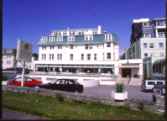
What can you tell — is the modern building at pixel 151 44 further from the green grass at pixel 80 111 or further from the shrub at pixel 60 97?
the green grass at pixel 80 111

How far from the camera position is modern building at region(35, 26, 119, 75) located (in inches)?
2630

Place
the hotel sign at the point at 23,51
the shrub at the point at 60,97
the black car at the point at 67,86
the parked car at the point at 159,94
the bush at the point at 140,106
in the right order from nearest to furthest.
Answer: the bush at the point at 140,106 → the parked car at the point at 159,94 → the shrub at the point at 60,97 → the hotel sign at the point at 23,51 → the black car at the point at 67,86

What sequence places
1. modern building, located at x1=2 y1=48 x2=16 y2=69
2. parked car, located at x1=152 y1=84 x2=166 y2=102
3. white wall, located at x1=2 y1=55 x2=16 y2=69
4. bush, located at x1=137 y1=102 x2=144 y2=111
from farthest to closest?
white wall, located at x1=2 y1=55 x2=16 y2=69
modern building, located at x1=2 y1=48 x2=16 y2=69
parked car, located at x1=152 y1=84 x2=166 y2=102
bush, located at x1=137 y1=102 x2=144 y2=111

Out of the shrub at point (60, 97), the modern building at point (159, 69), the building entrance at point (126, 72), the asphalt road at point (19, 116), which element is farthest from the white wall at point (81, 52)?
the asphalt road at point (19, 116)

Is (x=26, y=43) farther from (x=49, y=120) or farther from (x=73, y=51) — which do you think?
(x=73, y=51)

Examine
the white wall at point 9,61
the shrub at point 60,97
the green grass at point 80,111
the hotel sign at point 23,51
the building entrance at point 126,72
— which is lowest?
the green grass at point 80,111

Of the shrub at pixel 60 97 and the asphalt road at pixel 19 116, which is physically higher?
the shrub at pixel 60 97

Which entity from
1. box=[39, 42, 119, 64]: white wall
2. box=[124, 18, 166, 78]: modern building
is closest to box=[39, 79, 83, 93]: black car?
box=[124, 18, 166, 78]: modern building

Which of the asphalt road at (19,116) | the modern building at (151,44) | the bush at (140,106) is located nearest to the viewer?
the asphalt road at (19,116)

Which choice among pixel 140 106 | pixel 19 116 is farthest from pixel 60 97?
pixel 19 116

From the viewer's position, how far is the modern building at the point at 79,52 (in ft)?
219

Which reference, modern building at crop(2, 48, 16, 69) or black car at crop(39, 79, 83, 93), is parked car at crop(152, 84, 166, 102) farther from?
modern building at crop(2, 48, 16, 69)

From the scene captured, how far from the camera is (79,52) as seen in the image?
72188 millimetres

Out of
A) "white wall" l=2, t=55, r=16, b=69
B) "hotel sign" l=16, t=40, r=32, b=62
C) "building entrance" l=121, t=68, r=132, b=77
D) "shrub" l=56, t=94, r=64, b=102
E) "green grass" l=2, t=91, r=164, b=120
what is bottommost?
"green grass" l=2, t=91, r=164, b=120
